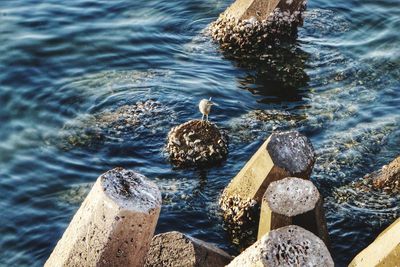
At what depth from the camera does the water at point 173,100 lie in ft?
31.6

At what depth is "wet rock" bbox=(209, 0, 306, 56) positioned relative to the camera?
42.8 feet

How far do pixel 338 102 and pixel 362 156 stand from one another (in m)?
1.66

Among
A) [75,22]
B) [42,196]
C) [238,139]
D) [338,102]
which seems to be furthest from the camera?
[75,22]

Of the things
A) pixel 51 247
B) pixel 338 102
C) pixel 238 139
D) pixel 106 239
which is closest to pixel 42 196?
pixel 51 247

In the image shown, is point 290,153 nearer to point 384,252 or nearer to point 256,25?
point 384,252

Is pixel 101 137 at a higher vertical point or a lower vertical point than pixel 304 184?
lower

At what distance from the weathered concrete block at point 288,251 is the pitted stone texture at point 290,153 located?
6.45ft

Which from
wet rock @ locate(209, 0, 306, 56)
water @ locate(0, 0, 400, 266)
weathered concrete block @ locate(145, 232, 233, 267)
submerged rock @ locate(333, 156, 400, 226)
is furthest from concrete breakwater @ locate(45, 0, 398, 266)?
wet rock @ locate(209, 0, 306, 56)

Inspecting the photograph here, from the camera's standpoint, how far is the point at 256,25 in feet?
43.2

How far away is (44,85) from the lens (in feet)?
41.0

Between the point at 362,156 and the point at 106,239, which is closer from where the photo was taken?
the point at 106,239

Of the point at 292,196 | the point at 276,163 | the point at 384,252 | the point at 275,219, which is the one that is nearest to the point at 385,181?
the point at 276,163

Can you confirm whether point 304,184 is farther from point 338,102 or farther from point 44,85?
point 44,85

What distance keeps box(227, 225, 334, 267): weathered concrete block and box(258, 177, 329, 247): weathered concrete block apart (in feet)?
3.91
